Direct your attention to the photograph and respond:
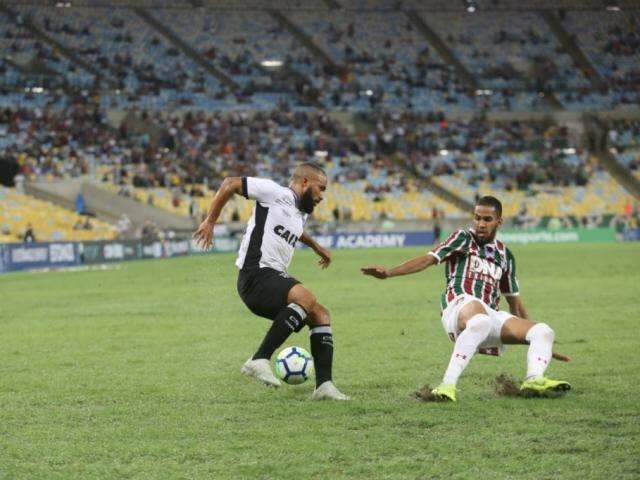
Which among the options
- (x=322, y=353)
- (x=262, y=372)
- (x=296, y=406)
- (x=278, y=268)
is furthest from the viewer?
(x=278, y=268)

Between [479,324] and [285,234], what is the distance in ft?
6.09

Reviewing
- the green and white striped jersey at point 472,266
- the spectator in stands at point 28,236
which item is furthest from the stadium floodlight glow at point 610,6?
the green and white striped jersey at point 472,266

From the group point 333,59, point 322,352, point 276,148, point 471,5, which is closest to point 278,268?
point 322,352

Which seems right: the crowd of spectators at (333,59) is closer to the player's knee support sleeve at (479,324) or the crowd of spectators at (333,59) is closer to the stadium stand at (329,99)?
the stadium stand at (329,99)

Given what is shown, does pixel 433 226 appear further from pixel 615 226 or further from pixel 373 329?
pixel 373 329

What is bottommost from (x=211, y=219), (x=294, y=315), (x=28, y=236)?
(x=28, y=236)

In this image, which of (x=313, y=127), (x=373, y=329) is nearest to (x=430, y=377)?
(x=373, y=329)

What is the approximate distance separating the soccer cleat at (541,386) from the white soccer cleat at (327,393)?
1.41 metres

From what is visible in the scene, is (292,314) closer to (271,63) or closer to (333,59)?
(271,63)

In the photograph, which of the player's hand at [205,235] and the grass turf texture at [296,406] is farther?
the player's hand at [205,235]

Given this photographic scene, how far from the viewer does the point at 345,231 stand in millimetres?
49969

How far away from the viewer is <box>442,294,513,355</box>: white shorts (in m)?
8.02

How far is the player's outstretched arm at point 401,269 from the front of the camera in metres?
7.60

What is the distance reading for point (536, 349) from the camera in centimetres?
793
